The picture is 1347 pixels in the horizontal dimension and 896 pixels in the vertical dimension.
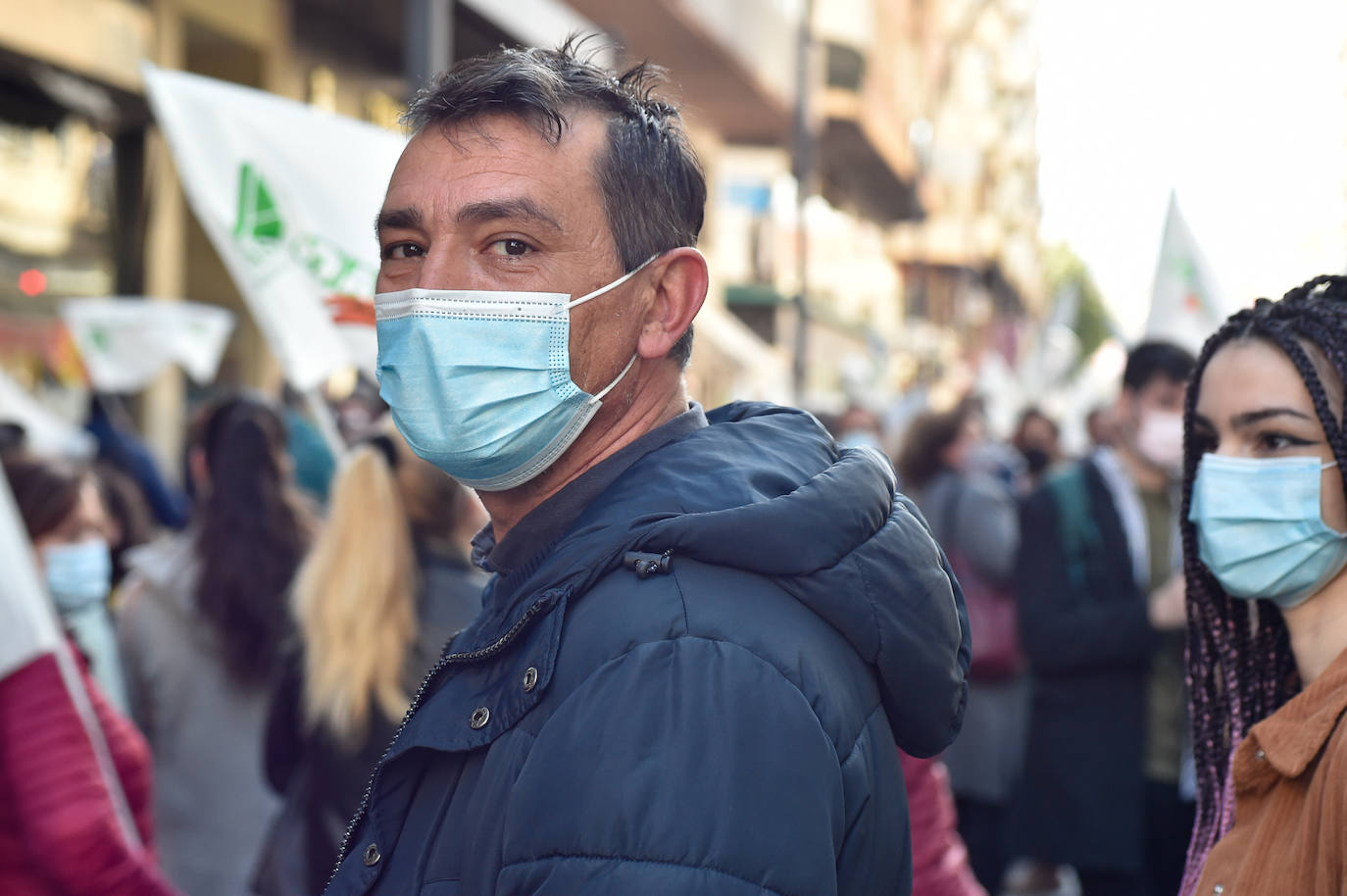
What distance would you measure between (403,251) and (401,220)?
8 centimetres

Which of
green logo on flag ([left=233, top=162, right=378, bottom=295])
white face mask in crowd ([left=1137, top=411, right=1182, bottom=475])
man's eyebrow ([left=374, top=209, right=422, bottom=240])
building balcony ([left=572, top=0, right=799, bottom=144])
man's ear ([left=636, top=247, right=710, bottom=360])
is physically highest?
building balcony ([left=572, top=0, right=799, bottom=144])

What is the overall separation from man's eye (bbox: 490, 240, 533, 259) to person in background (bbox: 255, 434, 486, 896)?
2.24 m

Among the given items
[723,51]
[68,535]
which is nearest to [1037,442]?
[723,51]

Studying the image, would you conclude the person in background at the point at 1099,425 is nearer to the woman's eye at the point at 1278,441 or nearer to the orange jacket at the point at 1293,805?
the woman's eye at the point at 1278,441

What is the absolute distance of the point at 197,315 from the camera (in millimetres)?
10203

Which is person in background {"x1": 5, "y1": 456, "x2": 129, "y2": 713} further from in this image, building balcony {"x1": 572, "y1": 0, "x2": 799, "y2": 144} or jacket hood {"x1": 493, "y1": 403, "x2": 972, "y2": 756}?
building balcony {"x1": 572, "y1": 0, "x2": 799, "y2": 144}

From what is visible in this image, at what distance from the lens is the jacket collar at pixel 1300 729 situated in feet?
7.39

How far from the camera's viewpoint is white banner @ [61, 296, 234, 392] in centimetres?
981

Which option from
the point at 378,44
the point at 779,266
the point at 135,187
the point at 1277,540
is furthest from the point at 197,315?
the point at 779,266

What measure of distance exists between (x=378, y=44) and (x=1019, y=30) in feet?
242

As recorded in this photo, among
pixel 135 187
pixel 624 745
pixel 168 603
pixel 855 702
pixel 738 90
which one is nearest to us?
pixel 624 745

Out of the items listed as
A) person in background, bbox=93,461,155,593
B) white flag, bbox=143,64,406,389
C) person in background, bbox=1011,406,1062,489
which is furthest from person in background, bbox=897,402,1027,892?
person in background, bbox=1011,406,1062,489

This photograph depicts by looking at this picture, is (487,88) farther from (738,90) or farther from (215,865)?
(738,90)

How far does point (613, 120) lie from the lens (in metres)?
1.92
